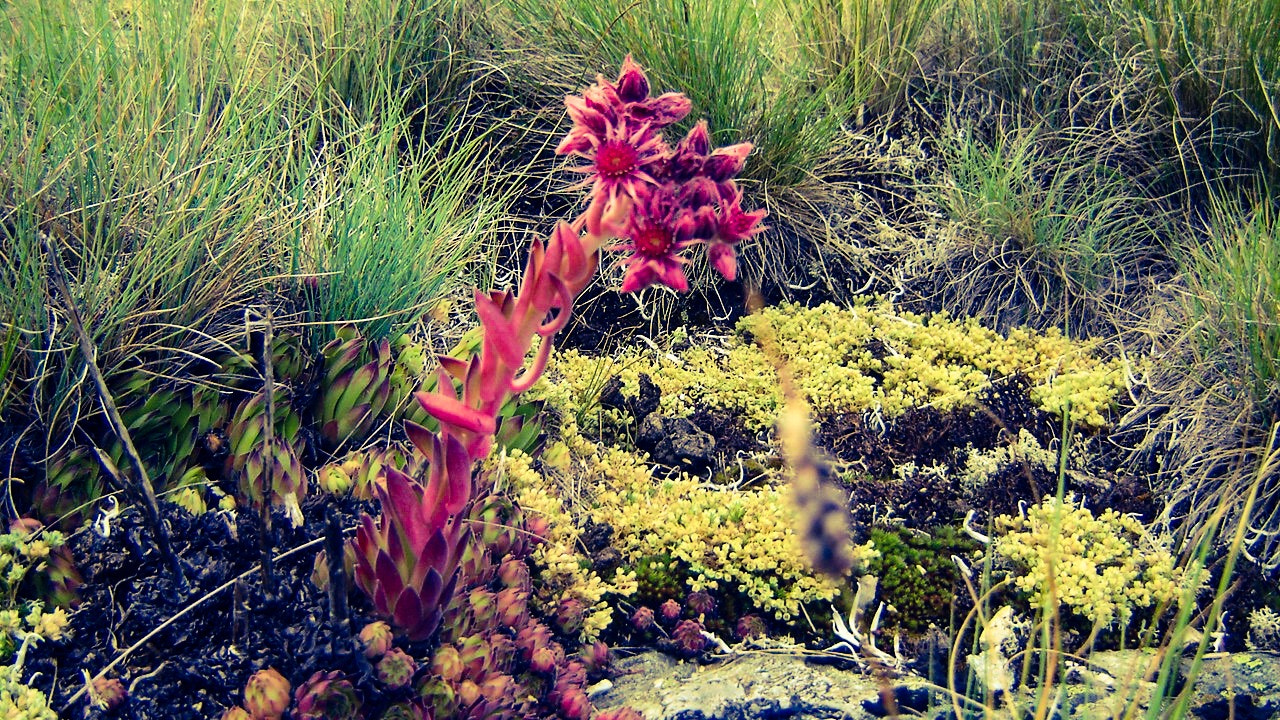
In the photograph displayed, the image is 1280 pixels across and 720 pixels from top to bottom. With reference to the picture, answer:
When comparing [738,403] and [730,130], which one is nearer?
[738,403]

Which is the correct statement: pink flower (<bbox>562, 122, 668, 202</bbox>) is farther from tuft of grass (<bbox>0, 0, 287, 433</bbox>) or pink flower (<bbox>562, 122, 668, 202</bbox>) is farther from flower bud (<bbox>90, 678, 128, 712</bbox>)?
tuft of grass (<bbox>0, 0, 287, 433</bbox>)

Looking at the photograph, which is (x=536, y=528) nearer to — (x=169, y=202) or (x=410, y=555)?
(x=410, y=555)

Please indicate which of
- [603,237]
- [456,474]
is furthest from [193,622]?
[603,237]

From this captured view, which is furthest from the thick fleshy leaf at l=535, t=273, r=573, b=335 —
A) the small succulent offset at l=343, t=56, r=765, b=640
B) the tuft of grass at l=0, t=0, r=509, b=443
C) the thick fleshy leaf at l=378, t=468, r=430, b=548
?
the tuft of grass at l=0, t=0, r=509, b=443

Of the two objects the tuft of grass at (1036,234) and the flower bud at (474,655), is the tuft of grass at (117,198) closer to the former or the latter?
the flower bud at (474,655)

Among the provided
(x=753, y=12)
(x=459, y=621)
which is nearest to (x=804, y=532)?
(x=459, y=621)

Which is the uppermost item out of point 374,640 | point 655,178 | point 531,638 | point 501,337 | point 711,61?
point 655,178

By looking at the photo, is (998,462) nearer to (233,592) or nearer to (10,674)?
(233,592)
